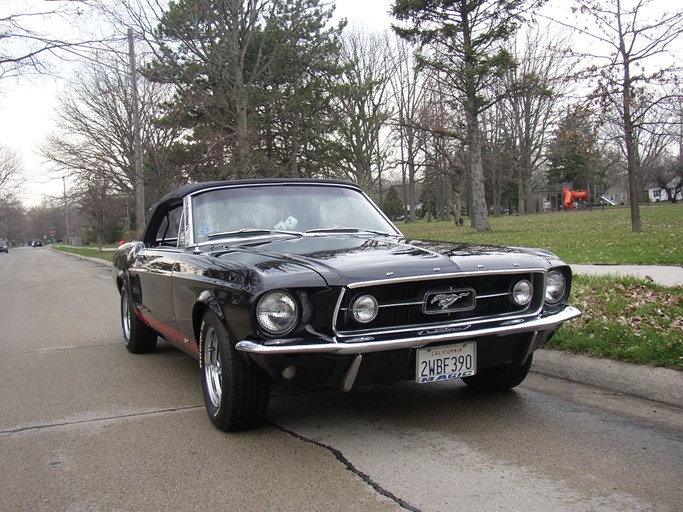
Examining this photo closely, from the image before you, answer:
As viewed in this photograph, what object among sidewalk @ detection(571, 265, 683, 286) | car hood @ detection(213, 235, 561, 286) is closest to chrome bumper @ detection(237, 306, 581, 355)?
car hood @ detection(213, 235, 561, 286)

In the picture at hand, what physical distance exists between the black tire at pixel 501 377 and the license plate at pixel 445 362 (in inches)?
31.7

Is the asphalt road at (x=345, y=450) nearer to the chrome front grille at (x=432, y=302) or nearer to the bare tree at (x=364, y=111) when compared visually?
the chrome front grille at (x=432, y=302)

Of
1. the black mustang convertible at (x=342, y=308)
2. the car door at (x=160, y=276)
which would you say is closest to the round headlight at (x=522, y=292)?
the black mustang convertible at (x=342, y=308)

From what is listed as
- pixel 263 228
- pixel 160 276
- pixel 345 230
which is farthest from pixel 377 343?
pixel 160 276

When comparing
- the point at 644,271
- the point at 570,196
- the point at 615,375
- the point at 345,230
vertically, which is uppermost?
the point at 570,196

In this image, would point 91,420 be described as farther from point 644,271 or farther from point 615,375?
point 644,271

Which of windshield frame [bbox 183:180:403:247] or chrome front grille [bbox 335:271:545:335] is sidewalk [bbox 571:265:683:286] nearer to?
windshield frame [bbox 183:180:403:247]

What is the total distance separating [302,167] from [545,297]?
90.5ft

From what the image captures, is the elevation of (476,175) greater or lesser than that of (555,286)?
greater

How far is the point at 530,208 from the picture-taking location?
190ft

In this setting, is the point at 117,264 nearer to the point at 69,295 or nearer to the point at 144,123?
the point at 69,295

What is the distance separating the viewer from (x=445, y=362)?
135 inches

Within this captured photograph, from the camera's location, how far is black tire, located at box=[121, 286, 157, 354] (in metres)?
6.13

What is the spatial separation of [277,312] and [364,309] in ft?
1.55
